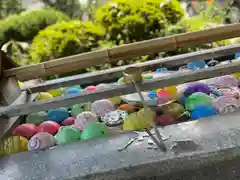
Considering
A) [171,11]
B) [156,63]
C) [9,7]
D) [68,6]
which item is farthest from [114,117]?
[9,7]

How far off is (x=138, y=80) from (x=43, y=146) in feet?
1.42

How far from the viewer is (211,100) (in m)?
1.58

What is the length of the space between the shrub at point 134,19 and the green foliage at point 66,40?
22cm

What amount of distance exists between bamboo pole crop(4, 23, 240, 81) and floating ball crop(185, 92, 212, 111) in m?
0.23

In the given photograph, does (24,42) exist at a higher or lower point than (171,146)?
lower

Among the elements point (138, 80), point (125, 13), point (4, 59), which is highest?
point (4, 59)

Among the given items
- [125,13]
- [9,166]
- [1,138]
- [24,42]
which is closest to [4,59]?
[1,138]

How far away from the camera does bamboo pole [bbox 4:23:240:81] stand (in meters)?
1.53

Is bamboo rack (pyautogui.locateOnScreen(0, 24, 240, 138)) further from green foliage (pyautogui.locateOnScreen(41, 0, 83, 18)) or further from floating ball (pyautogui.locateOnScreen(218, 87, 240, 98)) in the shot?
green foliage (pyautogui.locateOnScreen(41, 0, 83, 18))

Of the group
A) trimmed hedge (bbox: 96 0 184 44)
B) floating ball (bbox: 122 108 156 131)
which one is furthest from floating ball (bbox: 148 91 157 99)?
trimmed hedge (bbox: 96 0 184 44)

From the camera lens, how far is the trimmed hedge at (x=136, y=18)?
4.35 metres

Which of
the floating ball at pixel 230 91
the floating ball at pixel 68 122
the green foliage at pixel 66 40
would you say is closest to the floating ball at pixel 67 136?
the floating ball at pixel 68 122

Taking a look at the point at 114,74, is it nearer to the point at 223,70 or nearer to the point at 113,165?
the point at 223,70

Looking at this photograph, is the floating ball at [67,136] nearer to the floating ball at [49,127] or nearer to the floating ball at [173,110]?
the floating ball at [49,127]
